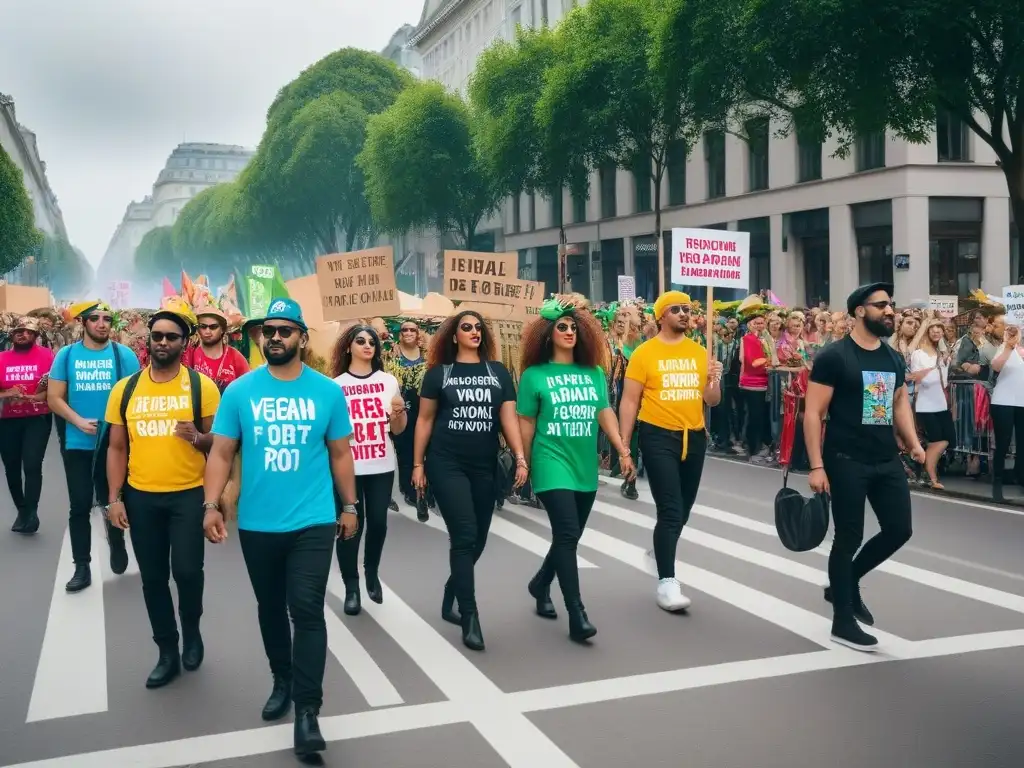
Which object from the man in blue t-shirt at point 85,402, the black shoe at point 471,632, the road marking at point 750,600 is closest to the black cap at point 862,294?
the road marking at point 750,600

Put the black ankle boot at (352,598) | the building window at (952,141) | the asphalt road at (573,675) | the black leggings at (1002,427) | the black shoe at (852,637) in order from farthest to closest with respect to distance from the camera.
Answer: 1. the building window at (952,141)
2. the black leggings at (1002,427)
3. the black ankle boot at (352,598)
4. the black shoe at (852,637)
5. the asphalt road at (573,675)

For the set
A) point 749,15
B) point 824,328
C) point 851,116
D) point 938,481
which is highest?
point 749,15

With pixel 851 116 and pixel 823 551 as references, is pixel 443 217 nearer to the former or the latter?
pixel 851 116

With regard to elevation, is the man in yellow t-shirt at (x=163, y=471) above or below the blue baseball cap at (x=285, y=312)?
below

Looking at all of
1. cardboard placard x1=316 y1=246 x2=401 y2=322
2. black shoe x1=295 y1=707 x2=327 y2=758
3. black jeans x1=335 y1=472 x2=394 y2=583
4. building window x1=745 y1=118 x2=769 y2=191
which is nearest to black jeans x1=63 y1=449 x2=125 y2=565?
black jeans x1=335 y1=472 x2=394 y2=583

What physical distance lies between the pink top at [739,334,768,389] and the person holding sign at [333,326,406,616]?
347 inches

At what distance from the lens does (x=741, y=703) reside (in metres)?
5.34

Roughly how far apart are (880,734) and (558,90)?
3289cm

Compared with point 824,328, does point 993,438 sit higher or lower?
lower

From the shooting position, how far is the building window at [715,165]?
133 feet

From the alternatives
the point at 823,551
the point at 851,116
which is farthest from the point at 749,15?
the point at 823,551

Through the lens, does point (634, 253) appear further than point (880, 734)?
Yes

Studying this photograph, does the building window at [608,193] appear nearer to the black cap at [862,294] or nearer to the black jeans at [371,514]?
the black jeans at [371,514]

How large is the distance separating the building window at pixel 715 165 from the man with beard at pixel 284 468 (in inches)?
1443
